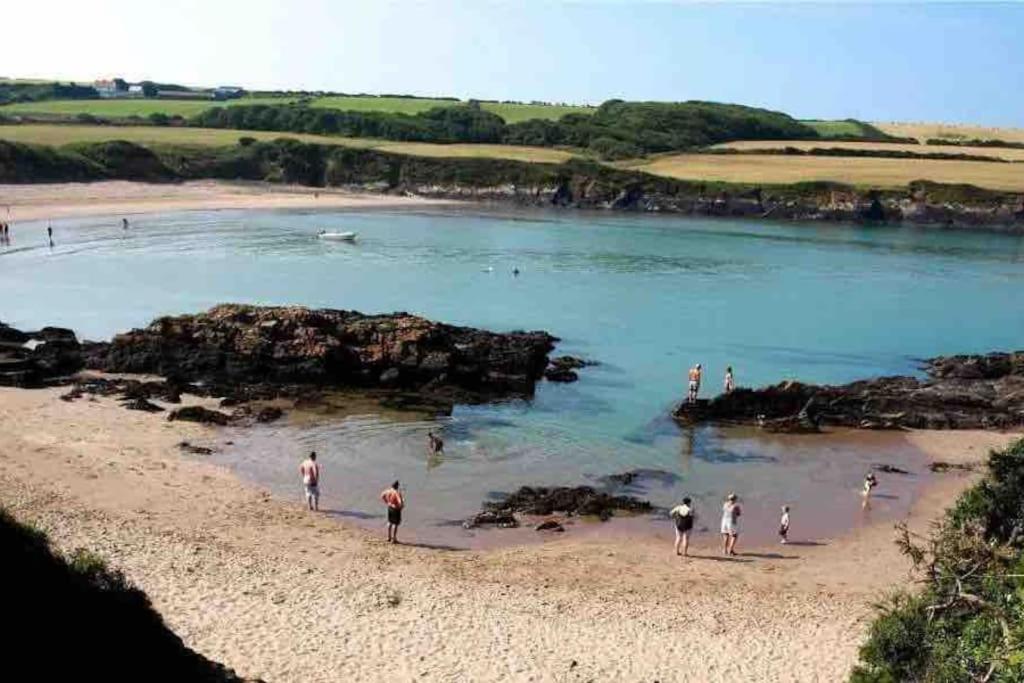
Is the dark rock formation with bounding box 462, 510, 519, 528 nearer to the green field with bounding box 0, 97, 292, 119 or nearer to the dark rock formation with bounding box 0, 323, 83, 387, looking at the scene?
the dark rock formation with bounding box 0, 323, 83, 387

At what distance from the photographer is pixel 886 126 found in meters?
166

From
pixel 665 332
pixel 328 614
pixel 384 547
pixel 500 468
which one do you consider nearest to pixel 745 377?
pixel 665 332

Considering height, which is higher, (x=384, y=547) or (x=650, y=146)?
(x=650, y=146)

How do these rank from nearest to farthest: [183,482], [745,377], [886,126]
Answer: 1. [183,482]
2. [745,377]
3. [886,126]

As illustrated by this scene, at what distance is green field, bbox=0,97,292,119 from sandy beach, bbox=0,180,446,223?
41.5m

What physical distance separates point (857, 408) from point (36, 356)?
26662mm

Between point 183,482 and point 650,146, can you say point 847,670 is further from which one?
point 650,146

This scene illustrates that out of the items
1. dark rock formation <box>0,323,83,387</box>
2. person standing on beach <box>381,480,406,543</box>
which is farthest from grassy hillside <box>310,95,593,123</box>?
person standing on beach <box>381,480,406,543</box>

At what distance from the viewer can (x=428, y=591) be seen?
55.4 feet

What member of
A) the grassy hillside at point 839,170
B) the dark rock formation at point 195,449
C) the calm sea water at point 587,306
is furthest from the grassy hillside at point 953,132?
the dark rock formation at point 195,449

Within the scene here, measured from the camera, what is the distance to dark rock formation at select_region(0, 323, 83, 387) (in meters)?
30.1

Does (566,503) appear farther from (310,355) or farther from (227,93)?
(227,93)

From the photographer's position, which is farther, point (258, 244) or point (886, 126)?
point (886, 126)

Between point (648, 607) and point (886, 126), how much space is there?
167 m
